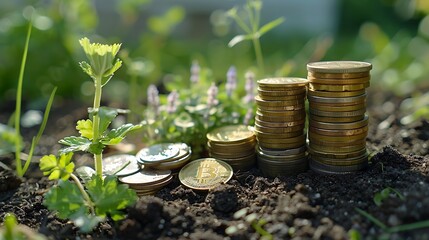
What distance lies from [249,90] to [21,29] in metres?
2.52

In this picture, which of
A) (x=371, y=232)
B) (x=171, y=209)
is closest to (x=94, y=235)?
(x=171, y=209)

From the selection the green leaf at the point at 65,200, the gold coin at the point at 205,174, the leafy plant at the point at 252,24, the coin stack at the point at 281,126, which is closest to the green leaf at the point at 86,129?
the green leaf at the point at 65,200

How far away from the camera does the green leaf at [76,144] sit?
6.63ft

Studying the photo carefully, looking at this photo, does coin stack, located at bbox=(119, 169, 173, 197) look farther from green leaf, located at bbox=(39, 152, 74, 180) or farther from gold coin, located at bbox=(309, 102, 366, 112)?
gold coin, located at bbox=(309, 102, 366, 112)

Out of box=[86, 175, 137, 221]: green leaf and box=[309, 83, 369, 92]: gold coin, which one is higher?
box=[309, 83, 369, 92]: gold coin

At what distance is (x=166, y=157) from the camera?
2.43 m

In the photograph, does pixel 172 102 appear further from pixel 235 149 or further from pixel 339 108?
pixel 339 108

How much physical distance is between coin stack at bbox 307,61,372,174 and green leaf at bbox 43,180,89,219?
1.11 meters

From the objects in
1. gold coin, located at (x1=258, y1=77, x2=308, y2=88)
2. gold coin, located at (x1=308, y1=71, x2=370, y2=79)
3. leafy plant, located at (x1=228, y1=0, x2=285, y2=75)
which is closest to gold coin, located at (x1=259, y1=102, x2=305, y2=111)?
gold coin, located at (x1=258, y1=77, x2=308, y2=88)

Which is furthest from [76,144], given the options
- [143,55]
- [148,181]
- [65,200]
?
[143,55]

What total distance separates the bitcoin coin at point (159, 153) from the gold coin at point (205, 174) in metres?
0.10

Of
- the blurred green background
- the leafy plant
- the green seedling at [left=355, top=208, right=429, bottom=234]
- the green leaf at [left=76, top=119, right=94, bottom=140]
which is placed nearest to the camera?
the green seedling at [left=355, top=208, right=429, bottom=234]

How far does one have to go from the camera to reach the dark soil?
180 cm

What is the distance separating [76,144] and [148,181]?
408 mm
